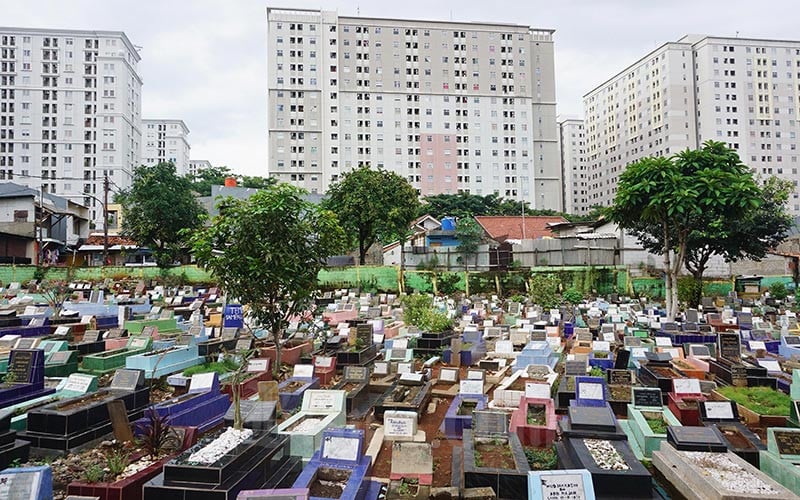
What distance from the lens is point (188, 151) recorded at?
13025 cm

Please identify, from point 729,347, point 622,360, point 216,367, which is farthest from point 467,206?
point 216,367

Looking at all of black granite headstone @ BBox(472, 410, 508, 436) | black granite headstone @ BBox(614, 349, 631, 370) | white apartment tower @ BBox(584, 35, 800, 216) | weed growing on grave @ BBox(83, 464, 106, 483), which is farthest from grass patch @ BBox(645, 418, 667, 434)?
white apartment tower @ BBox(584, 35, 800, 216)

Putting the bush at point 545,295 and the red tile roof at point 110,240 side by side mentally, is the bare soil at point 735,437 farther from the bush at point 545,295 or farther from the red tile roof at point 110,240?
the red tile roof at point 110,240

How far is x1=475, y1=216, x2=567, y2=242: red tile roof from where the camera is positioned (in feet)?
134

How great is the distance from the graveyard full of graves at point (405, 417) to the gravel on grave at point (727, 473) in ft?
0.09

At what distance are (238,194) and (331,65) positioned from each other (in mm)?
40155

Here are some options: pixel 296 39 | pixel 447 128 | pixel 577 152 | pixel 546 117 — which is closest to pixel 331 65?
pixel 296 39

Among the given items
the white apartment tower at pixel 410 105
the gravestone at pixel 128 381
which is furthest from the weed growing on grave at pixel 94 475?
the white apartment tower at pixel 410 105

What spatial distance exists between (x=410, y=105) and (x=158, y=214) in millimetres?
50044

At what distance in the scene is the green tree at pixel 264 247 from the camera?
29.7ft

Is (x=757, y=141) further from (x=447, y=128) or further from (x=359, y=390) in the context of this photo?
(x=359, y=390)

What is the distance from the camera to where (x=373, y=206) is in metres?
33.0

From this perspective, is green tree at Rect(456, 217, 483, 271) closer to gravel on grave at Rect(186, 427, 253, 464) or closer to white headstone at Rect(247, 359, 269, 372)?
white headstone at Rect(247, 359, 269, 372)

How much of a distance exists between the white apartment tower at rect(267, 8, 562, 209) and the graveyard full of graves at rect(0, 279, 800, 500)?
6025 centimetres
